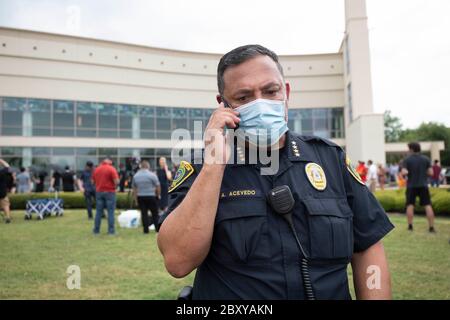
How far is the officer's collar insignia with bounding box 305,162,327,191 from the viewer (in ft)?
5.08

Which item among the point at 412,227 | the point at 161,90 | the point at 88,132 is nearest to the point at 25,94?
the point at 88,132

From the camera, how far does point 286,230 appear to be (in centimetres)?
145

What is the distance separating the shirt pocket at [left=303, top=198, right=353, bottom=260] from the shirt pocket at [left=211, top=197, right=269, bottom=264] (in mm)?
197

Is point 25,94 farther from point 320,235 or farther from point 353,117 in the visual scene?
point 320,235

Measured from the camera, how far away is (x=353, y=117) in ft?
85.6

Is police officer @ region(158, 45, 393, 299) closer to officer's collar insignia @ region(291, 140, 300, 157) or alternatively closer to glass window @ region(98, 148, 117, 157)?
officer's collar insignia @ region(291, 140, 300, 157)

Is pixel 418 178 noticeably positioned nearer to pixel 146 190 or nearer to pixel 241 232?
pixel 146 190

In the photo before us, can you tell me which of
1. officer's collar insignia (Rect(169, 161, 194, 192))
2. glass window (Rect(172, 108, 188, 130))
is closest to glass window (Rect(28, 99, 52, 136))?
glass window (Rect(172, 108, 188, 130))

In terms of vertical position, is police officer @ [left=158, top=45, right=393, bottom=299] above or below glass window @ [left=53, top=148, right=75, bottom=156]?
below

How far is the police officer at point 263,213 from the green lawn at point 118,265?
3.10 m

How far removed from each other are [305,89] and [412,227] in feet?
74.0

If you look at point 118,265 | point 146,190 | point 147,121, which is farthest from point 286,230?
point 147,121

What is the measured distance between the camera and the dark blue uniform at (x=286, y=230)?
1390mm
